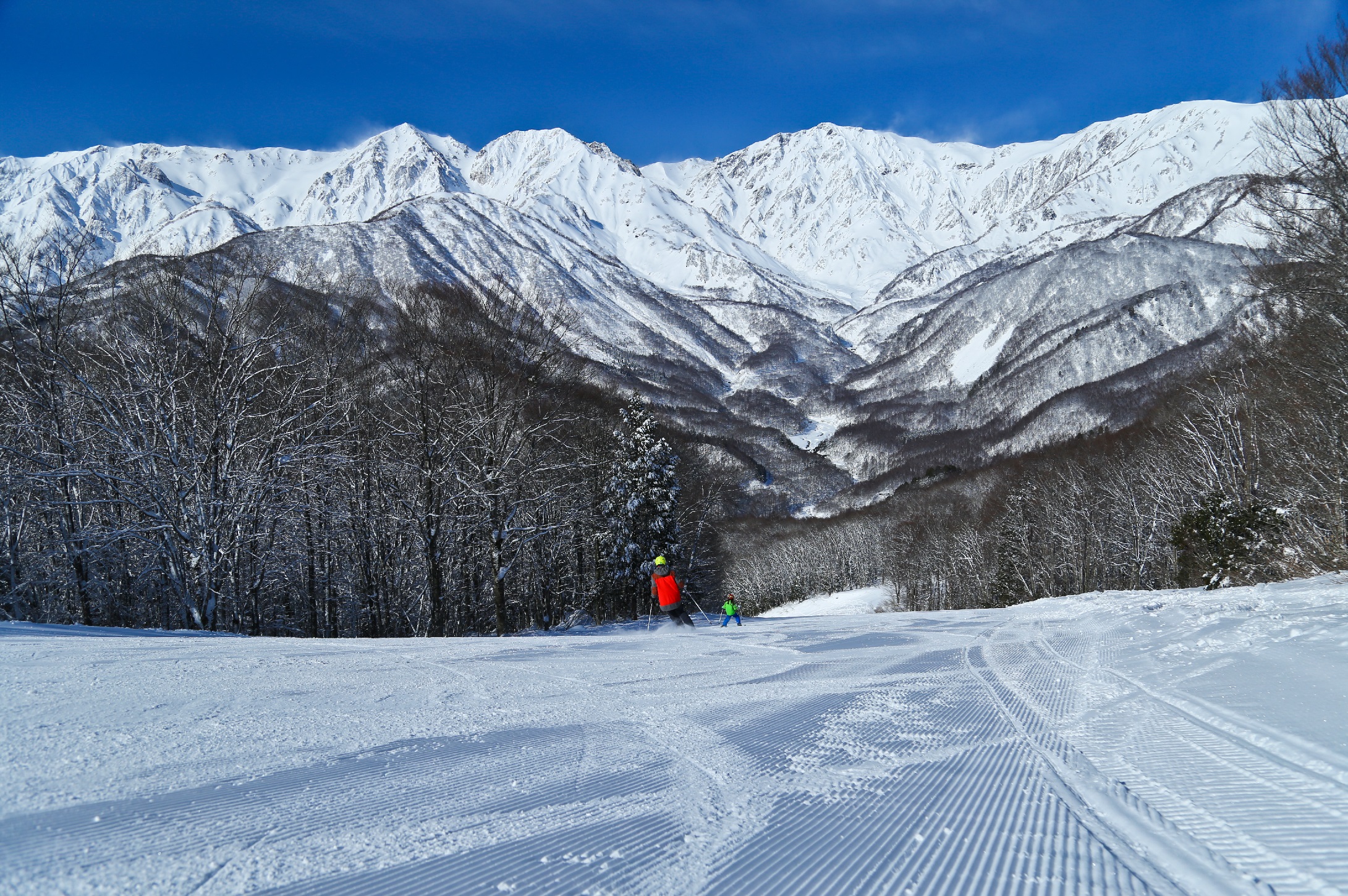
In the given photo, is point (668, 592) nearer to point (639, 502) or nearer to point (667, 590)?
point (667, 590)

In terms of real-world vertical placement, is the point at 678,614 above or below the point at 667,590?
below

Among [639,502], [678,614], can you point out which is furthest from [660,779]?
[639,502]

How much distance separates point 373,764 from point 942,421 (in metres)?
202

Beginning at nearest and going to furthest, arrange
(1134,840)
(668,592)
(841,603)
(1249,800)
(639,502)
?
(1134,840)
(1249,800)
(668,592)
(639,502)
(841,603)

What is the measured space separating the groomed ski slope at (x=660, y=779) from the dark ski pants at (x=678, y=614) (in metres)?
7.28

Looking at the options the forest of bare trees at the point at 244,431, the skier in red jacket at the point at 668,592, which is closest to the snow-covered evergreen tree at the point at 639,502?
the forest of bare trees at the point at 244,431

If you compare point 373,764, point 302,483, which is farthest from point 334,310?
point 373,764

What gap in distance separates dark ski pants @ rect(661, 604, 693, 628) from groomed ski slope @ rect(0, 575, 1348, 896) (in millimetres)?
7283

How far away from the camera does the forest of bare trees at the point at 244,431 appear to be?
14008mm

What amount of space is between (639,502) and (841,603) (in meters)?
44.3

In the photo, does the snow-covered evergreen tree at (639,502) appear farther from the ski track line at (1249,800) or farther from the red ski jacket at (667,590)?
the ski track line at (1249,800)

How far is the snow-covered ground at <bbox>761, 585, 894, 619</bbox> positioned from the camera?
64.6 m

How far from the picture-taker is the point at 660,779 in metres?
2.76

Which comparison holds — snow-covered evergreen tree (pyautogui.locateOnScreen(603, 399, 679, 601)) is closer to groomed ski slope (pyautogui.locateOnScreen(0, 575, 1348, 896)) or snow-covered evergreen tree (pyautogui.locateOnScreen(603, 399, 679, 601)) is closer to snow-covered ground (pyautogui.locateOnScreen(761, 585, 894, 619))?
groomed ski slope (pyautogui.locateOnScreen(0, 575, 1348, 896))
